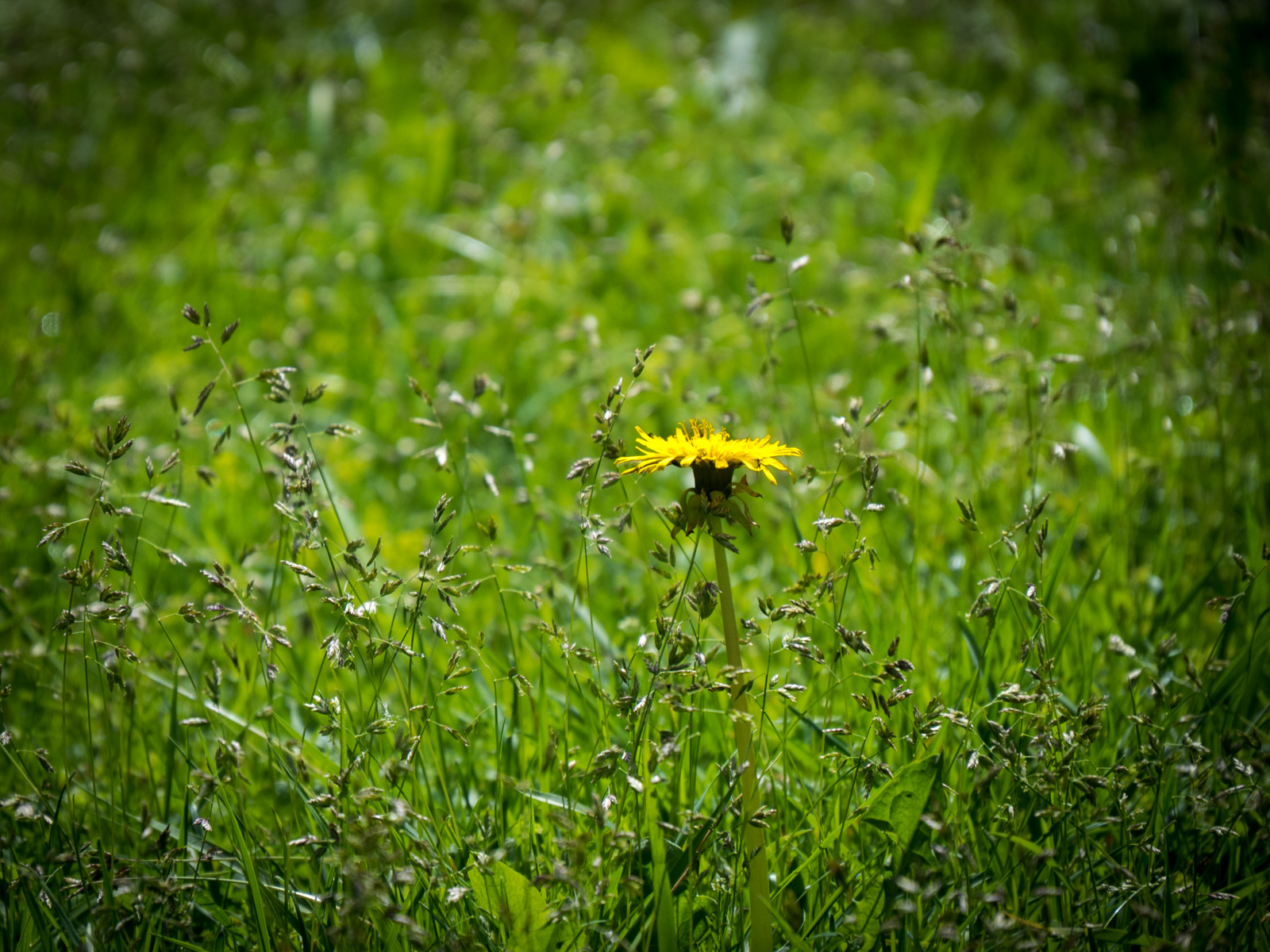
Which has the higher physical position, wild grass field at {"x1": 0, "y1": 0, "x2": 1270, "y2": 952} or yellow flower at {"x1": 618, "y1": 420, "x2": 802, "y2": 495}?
yellow flower at {"x1": 618, "y1": 420, "x2": 802, "y2": 495}

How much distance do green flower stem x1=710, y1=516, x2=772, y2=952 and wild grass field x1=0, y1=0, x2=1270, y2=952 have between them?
0.03 feet

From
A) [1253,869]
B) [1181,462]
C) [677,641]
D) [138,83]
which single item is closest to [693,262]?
[1181,462]

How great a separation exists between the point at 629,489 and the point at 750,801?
1353 mm

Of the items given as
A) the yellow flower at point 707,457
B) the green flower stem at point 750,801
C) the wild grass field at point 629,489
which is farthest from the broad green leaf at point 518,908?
the yellow flower at point 707,457

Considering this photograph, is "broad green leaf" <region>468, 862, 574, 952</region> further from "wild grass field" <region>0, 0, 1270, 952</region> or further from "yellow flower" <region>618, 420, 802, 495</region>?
"yellow flower" <region>618, 420, 802, 495</region>

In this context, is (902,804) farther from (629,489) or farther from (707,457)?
(629,489)

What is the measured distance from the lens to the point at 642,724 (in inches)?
52.7

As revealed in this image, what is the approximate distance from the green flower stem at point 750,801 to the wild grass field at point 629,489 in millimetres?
11

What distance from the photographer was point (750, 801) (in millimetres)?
1304

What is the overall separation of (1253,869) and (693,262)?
8.18 ft

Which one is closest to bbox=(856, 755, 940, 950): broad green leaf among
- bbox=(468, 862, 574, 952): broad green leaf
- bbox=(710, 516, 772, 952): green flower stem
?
bbox=(710, 516, 772, 952): green flower stem

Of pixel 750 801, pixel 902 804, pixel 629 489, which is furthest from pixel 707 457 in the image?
pixel 629 489

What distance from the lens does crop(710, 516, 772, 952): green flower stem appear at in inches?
50.4

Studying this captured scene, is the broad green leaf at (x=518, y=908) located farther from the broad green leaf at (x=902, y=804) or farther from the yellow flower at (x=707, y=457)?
the yellow flower at (x=707, y=457)
